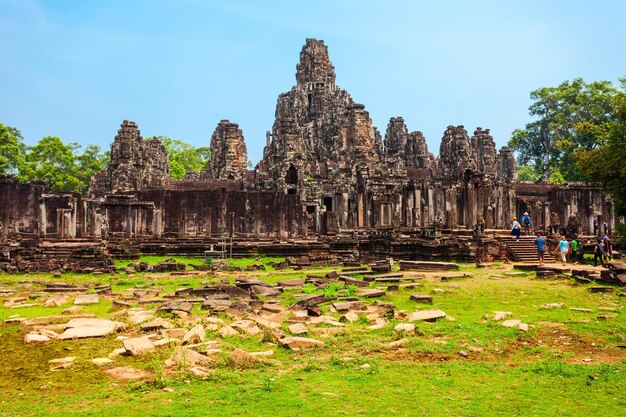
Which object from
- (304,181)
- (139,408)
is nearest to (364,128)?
(304,181)

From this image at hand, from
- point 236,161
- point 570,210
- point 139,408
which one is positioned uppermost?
point 236,161

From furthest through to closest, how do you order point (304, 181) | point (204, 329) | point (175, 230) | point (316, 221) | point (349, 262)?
point (304, 181)
point (316, 221)
point (175, 230)
point (349, 262)
point (204, 329)

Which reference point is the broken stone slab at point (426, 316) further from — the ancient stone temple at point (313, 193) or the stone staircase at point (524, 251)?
the stone staircase at point (524, 251)

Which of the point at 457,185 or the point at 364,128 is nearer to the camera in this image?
the point at 457,185

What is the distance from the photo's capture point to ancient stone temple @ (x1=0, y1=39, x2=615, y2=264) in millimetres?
29609

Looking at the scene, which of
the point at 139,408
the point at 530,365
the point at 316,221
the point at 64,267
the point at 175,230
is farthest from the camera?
the point at 316,221

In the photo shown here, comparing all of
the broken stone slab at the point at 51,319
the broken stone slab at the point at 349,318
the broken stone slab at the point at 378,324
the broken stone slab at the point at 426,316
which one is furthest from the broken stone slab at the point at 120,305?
the broken stone slab at the point at 426,316

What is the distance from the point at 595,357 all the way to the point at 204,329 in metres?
5.67

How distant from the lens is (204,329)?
28.8ft

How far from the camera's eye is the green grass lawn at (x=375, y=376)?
5430mm

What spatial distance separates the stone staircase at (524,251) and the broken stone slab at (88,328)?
1811 cm

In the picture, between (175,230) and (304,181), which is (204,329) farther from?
(304,181)

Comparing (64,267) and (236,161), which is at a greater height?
(236,161)

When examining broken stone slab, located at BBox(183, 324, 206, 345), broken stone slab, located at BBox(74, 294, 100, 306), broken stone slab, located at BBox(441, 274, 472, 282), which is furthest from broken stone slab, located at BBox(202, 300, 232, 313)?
broken stone slab, located at BBox(441, 274, 472, 282)
